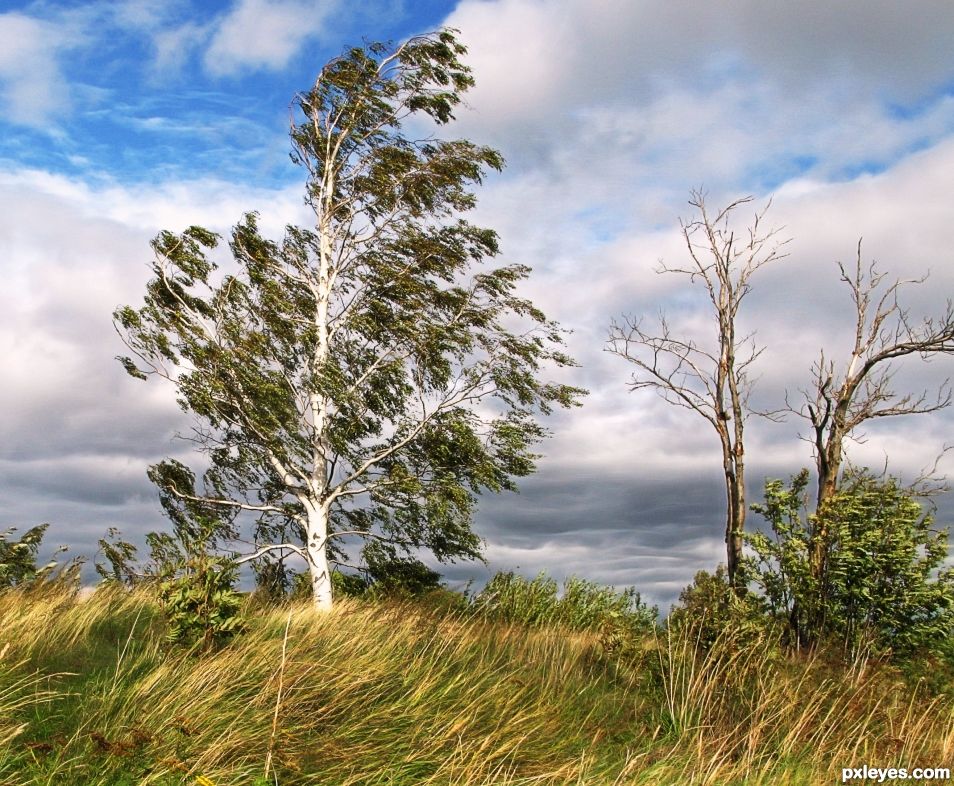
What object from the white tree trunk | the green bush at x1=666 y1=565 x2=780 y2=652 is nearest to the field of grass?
the green bush at x1=666 y1=565 x2=780 y2=652

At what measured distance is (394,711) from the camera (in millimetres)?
7121

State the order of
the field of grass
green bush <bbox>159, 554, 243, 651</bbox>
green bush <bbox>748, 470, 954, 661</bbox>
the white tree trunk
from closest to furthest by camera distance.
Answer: the field of grass
green bush <bbox>159, 554, 243, 651</bbox>
green bush <bbox>748, 470, 954, 661</bbox>
the white tree trunk

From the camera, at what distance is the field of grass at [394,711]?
5711 mm

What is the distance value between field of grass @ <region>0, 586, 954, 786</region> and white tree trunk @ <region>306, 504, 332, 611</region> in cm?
617

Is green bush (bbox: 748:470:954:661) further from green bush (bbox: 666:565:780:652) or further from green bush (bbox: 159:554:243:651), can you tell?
green bush (bbox: 159:554:243:651)

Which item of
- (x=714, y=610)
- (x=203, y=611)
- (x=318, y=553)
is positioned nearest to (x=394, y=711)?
(x=203, y=611)

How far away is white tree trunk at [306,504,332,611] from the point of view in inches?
665

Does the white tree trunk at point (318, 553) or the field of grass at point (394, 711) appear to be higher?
the white tree trunk at point (318, 553)

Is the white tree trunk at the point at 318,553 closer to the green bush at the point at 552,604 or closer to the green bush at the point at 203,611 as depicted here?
the green bush at the point at 552,604

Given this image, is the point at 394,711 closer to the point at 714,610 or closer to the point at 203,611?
the point at 203,611

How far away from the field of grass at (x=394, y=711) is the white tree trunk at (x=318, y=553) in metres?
6.17

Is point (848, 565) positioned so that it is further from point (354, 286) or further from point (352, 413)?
point (354, 286)

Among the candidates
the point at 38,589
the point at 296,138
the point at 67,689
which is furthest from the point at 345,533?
the point at 67,689

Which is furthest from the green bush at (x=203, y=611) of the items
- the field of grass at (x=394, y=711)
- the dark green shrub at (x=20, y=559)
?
the dark green shrub at (x=20, y=559)
